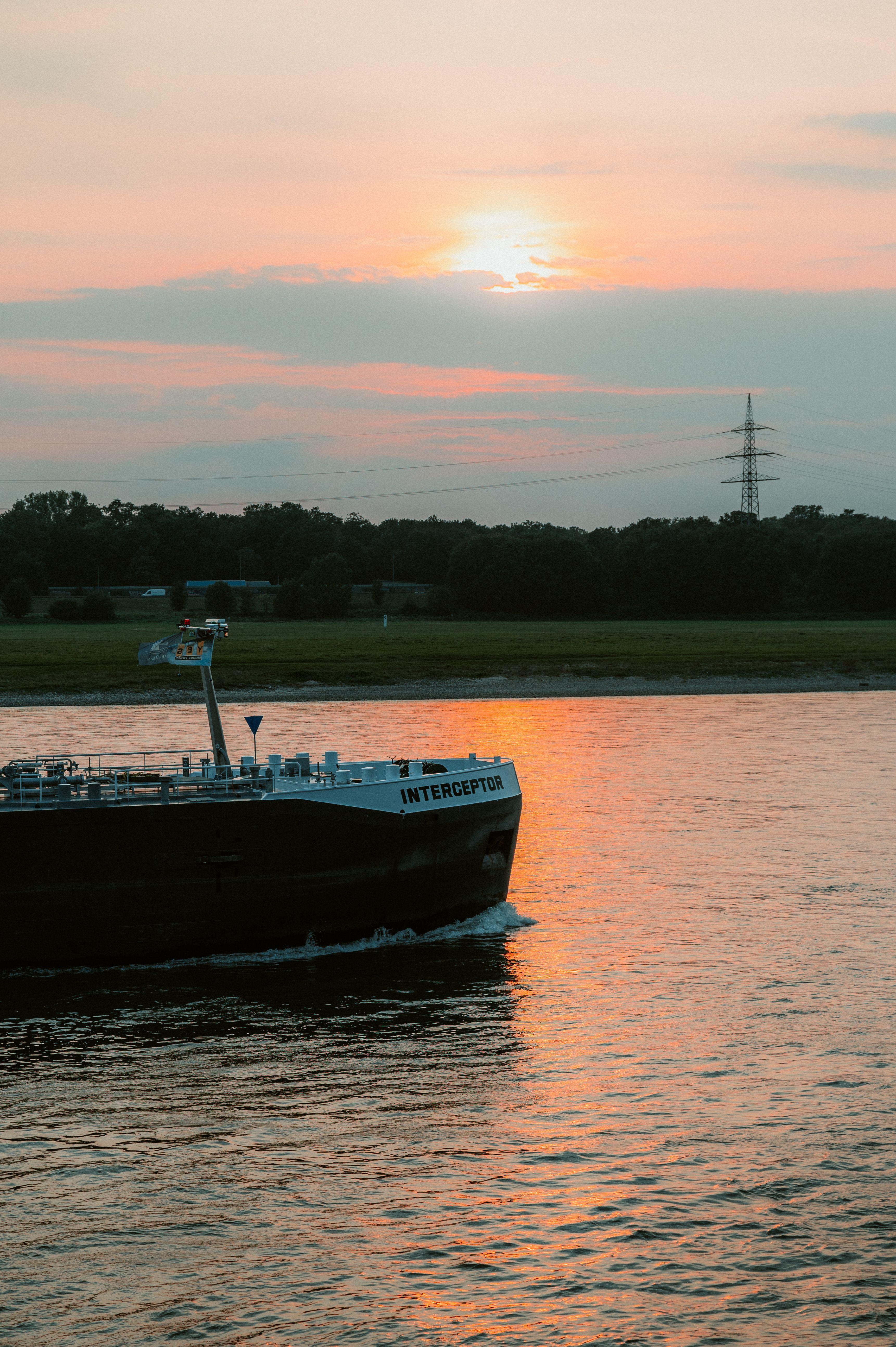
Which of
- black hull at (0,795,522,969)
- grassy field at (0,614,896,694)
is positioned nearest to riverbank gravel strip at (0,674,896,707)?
grassy field at (0,614,896,694)

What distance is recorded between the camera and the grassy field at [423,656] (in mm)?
101188

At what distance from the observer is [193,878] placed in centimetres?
2600

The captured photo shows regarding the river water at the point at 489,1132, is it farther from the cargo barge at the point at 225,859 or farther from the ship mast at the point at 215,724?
the ship mast at the point at 215,724

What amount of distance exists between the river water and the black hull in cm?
56

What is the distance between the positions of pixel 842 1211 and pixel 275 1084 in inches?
310

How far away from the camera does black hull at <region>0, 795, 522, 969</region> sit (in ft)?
83.0

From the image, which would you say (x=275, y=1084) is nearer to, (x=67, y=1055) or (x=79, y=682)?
(x=67, y=1055)

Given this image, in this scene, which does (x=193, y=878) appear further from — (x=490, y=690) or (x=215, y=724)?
→ (x=490, y=690)

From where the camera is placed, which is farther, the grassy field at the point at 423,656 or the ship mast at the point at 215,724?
the grassy field at the point at 423,656

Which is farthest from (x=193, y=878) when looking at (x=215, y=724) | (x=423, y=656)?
(x=423, y=656)

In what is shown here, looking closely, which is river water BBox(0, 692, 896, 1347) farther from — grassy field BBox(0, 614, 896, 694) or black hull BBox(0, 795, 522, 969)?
grassy field BBox(0, 614, 896, 694)

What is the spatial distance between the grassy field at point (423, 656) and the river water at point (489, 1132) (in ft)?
230

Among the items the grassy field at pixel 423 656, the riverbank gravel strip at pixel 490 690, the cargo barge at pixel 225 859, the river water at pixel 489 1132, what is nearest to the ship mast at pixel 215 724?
the cargo barge at pixel 225 859

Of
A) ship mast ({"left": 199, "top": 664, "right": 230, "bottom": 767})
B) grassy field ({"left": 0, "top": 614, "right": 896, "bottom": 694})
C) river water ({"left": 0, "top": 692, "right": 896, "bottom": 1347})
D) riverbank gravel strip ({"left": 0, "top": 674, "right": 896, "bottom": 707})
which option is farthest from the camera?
grassy field ({"left": 0, "top": 614, "right": 896, "bottom": 694})
